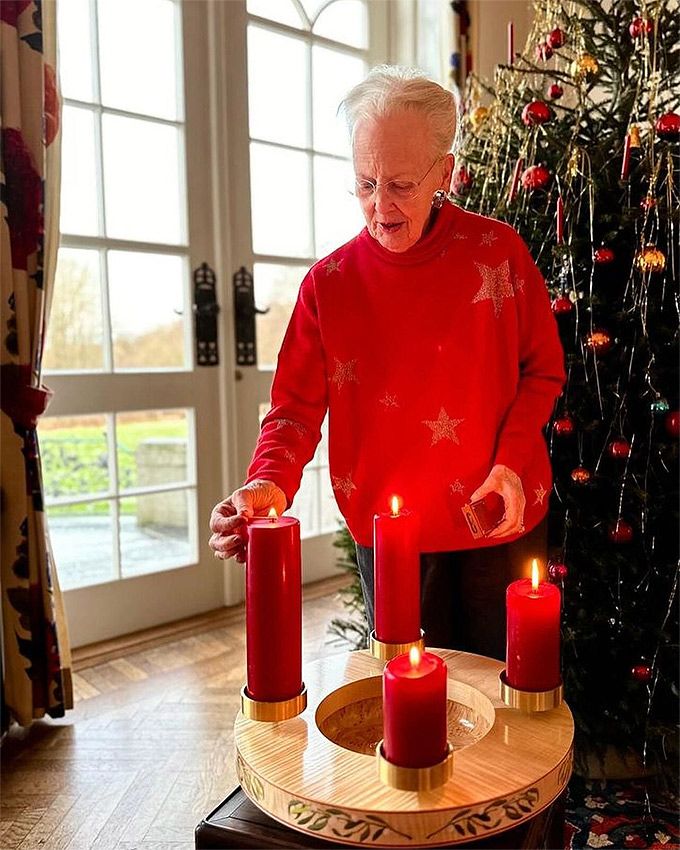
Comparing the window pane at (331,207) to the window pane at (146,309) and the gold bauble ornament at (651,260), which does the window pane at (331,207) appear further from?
the gold bauble ornament at (651,260)

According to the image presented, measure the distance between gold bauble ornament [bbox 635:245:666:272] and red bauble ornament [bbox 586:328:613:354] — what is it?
5.3 inches

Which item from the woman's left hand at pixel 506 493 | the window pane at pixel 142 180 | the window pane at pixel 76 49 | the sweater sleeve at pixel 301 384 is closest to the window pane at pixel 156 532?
the window pane at pixel 142 180

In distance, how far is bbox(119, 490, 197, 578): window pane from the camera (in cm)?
254

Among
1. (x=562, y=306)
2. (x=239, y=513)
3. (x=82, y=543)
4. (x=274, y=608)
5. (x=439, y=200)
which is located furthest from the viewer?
(x=82, y=543)

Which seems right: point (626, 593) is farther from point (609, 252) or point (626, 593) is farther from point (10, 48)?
point (10, 48)

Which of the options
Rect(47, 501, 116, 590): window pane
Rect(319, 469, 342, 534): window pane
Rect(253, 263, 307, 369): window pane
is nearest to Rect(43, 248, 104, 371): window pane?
Rect(47, 501, 116, 590): window pane

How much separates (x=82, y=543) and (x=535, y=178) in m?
1.80

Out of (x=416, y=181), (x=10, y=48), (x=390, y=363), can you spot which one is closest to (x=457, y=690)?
(x=390, y=363)

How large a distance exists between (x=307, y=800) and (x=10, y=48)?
1770 millimetres

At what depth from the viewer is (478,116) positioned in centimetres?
175

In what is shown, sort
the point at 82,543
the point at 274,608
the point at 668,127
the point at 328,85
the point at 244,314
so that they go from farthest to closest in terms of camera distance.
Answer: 1. the point at 328,85
2. the point at 244,314
3. the point at 82,543
4. the point at 668,127
5. the point at 274,608

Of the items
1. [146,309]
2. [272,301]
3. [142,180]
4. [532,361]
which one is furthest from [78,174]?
[532,361]

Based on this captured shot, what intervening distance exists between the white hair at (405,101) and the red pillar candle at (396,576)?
51 cm

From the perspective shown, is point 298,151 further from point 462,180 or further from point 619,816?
point 619,816
